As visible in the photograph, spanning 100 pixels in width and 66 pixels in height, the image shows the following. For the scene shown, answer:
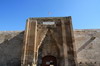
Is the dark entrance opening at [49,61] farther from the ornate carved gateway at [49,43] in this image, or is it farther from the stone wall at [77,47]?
the stone wall at [77,47]

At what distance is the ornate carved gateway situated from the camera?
39.6 ft

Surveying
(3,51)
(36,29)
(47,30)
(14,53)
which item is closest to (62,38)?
(47,30)

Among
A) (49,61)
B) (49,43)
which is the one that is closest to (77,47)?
(49,43)

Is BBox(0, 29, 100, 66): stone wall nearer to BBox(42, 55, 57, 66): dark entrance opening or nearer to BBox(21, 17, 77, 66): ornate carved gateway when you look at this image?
BBox(21, 17, 77, 66): ornate carved gateway

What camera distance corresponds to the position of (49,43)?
42.9ft

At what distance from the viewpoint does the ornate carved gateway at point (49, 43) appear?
12.1 metres

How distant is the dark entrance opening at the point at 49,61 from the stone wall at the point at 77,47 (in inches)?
97.3

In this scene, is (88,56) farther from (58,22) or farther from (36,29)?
(36,29)

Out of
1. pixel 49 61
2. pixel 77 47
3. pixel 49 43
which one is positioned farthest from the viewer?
pixel 77 47

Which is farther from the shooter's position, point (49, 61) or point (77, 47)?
point (77, 47)

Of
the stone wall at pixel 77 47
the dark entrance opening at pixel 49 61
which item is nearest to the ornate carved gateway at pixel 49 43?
the dark entrance opening at pixel 49 61

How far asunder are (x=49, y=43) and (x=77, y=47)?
9.72 feet

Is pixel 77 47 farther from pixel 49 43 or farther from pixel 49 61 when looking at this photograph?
pixel 49 61

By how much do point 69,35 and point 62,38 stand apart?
73 centimetres
